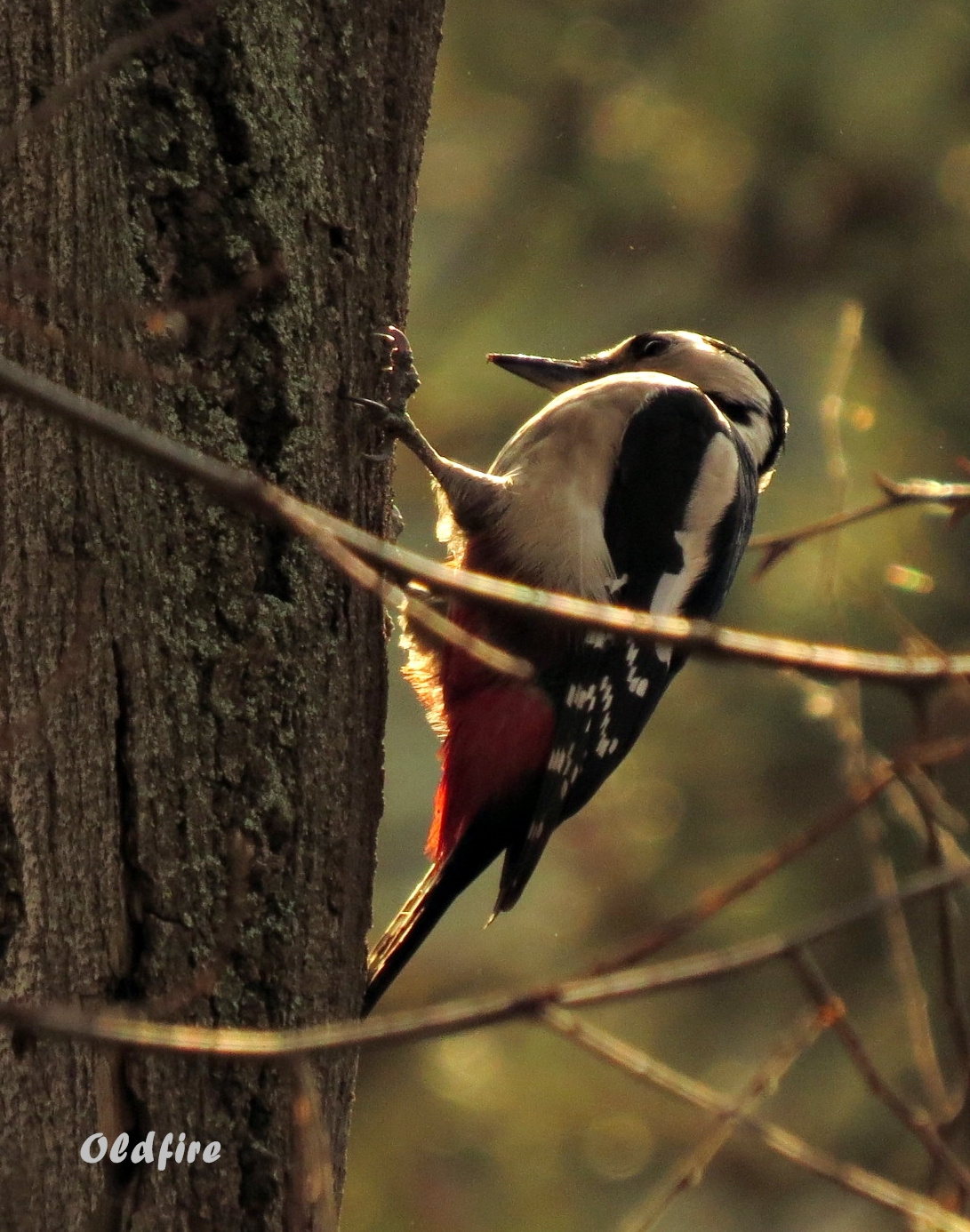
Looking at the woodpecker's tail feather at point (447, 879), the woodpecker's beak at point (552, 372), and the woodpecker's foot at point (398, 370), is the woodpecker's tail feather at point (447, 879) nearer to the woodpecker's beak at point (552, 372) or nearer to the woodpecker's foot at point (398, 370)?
the woodpecker's foot at point (398, 370)

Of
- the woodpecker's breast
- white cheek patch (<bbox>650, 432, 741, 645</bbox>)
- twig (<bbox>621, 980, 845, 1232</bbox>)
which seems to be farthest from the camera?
white cheek patch (<bbox>650, 432, 741, 645</bbox>)

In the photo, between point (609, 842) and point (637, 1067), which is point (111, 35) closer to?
point (637, 1067)

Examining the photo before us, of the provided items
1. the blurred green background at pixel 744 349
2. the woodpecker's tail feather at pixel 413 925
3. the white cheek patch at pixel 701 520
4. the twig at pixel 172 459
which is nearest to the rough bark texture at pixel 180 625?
the woodpecker's tail feather at pixel 413 925

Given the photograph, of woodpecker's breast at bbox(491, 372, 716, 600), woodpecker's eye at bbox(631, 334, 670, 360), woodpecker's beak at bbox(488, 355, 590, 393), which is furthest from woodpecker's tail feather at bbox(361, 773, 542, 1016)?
woodpecker's eye at bbox(631, 334, 670, 360)

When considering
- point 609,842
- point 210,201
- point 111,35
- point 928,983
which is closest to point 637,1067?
point 210,201

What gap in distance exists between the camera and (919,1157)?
433 cm

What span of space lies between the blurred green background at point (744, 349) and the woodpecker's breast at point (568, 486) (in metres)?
1.68

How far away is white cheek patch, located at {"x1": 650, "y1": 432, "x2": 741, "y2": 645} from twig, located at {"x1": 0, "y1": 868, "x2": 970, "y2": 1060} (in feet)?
5.91

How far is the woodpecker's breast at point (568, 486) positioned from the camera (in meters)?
2.74

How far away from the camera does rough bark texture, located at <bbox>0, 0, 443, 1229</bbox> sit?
5.15 feet

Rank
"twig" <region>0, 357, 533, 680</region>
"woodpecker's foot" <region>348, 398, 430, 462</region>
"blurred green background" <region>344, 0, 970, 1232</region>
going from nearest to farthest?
1. "twig" <region>0, 357, 533, 680</region>
2. "woodpecker's foot" <region>348, 398, 430, 462</region>
3. "blurred green background" <region>344, 0, 970, 1232</region>

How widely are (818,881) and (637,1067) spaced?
362cm

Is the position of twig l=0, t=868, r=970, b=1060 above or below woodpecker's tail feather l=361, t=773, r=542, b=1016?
above

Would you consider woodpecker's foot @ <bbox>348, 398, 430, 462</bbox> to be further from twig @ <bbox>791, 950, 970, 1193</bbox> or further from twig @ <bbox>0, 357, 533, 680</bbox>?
twig @ <bbox>0, 357, 533, 680</bbox>
